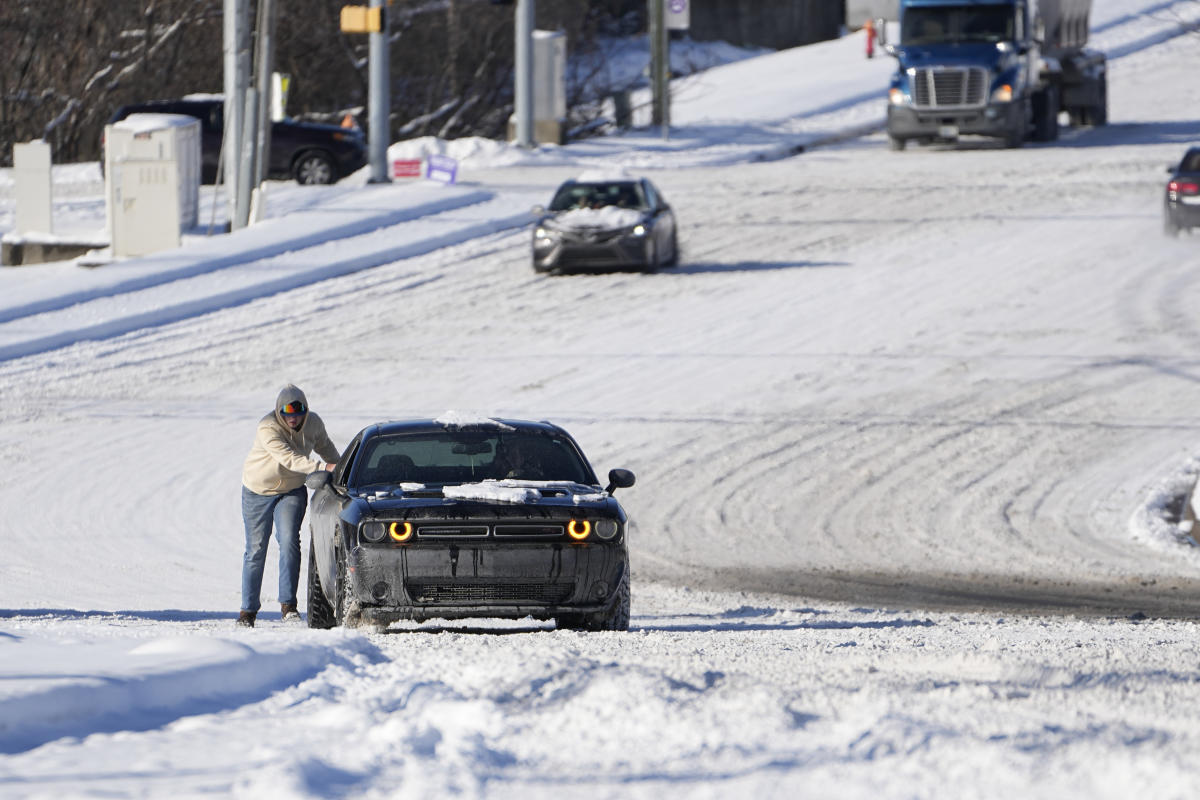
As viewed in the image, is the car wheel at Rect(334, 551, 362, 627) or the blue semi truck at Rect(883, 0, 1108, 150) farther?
the blue semi truck at Rect(883, 0, 1108, 150)

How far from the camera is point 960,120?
35.4 metres

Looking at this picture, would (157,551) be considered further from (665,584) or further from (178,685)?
(178,685)

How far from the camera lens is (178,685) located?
254 inches

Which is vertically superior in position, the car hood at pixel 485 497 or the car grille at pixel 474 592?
the car hood at pixel 485 497

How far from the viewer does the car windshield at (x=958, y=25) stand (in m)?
35.3

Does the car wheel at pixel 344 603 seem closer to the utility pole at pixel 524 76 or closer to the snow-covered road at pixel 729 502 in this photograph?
the snow-covered road at pixel 729 502

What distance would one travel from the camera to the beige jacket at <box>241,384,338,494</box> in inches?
416

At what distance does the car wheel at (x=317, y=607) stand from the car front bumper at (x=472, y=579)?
773 millimetres

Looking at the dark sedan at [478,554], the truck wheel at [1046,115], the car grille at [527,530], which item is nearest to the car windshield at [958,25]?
the truck wheel at [1046,115]

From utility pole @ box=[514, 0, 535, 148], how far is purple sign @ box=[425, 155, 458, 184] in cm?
667

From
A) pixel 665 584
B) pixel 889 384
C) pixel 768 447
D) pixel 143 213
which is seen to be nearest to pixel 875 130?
pixel 143 213

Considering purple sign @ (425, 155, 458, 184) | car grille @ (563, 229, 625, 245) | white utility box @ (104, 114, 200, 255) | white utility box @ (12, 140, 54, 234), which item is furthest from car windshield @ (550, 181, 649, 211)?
white utility box @ (12, 140, 54, 234)

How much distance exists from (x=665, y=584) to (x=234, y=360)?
953 centimetres

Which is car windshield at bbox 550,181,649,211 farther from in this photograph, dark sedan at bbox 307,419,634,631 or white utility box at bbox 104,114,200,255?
dark sedan at bbox 307,419,634,631
